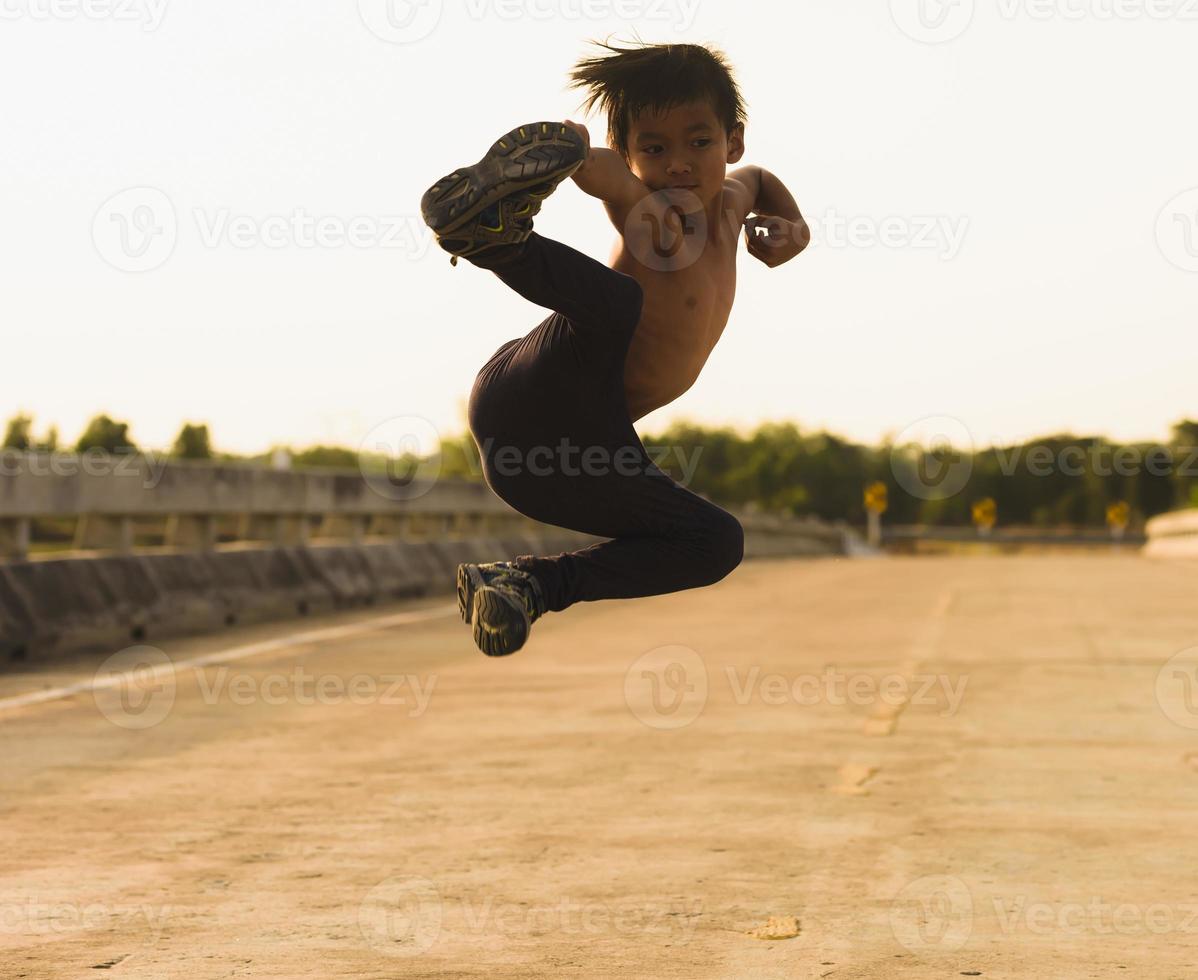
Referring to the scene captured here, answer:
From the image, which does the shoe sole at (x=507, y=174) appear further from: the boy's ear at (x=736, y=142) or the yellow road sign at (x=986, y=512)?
the yellow road sign at (x=986, y=512)

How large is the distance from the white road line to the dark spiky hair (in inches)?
272

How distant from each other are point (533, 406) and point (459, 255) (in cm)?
50

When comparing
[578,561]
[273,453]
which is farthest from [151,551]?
[578,561]

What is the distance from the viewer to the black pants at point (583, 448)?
3.21 m

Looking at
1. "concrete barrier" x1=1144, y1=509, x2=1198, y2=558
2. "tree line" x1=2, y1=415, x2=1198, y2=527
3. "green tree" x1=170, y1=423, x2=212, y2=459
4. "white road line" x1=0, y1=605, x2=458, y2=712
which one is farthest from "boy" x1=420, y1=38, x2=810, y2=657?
"tree line" x1=2, y1=415, x2=1198, y2=527

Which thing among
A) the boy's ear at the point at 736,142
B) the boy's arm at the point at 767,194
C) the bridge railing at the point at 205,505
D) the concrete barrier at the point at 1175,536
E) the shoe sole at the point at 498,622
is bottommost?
the concrete barrier at the point at 1175,536

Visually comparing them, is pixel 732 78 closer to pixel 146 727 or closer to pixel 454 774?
pixel 454 774

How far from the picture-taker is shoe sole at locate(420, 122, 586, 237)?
287 cm

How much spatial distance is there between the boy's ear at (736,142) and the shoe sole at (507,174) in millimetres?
590

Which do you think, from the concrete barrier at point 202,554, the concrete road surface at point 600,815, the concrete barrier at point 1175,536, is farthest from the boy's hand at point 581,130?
the concrete barrier at point 1175,536

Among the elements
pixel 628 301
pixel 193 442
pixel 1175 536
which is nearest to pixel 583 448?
pixel 628 301

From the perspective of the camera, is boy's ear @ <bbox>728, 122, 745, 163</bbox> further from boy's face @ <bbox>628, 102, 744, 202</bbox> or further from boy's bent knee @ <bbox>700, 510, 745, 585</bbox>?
boy's bent knee @ <bbox>700, 510, 745, 585</bbox>

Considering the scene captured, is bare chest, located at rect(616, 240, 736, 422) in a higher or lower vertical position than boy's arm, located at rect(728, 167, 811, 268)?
lower

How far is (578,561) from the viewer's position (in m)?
3.68
